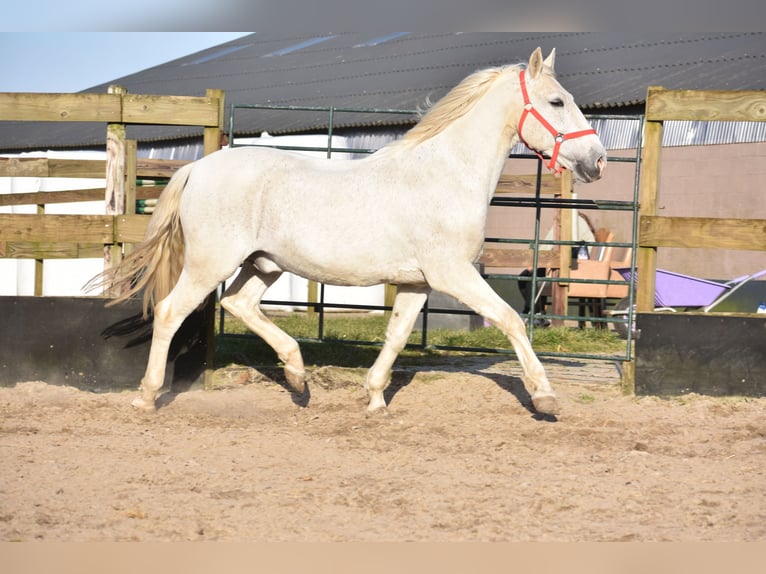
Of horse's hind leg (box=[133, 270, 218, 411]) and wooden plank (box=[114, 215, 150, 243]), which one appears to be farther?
wooden plank (box=[114, 215, 150, 243])

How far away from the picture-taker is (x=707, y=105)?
588 cm

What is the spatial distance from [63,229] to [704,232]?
166 inches

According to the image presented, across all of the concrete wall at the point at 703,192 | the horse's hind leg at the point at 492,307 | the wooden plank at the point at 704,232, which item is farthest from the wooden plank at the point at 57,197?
the concrete wall at the point at 703,192

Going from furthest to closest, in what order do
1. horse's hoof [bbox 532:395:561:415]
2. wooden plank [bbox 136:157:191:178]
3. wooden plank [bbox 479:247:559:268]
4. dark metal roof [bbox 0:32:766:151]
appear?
dark metal roof [bbox 0:32:766:151], wooden plank [bbox 136:157:191:178], wooden plank [bbox 479:247:559:268], horse's hoof [bbox 532:395:561:415]

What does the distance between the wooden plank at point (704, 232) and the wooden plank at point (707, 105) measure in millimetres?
655

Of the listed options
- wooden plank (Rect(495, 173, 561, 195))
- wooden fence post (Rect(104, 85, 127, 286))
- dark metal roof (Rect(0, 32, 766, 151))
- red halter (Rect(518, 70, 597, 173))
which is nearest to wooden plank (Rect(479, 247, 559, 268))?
wooden plank (Rect(495, 173, 561, 195))

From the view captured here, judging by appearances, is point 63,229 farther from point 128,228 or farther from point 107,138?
point 107,138

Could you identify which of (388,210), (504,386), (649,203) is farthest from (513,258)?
(388,210)

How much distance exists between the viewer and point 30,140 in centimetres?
2317

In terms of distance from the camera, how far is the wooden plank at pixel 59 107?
6195 millimetres

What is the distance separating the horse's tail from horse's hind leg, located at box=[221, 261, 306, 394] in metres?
0.38

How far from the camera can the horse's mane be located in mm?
5457

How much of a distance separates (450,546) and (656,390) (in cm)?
443

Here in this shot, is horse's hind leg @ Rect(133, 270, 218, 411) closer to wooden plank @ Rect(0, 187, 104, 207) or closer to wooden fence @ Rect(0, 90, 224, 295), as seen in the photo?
wooden fence @ Rect(0, 90, 224, 295)
